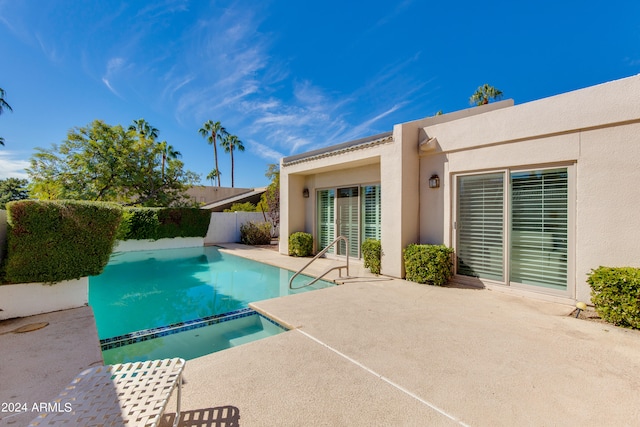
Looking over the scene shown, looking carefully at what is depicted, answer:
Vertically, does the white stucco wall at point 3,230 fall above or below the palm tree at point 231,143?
below

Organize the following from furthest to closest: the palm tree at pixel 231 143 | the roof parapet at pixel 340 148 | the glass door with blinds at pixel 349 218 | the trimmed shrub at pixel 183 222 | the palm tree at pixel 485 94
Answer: the palm tree at pixel 231 143 → the palm tree at pixel 485 94 → the trimmed shrub at pixel 183 222 → the glass door with blinds at pixel 349 218 → the roof parapet at pixel 340 148

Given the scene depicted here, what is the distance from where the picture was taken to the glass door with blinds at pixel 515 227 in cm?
655

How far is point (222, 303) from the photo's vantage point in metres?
7.71

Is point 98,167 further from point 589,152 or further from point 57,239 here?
point 589,152

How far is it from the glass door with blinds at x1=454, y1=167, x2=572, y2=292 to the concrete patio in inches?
53.8

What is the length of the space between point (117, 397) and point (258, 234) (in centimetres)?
1818

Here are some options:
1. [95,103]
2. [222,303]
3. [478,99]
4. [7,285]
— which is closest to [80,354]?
[7,285]

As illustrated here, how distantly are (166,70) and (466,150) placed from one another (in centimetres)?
1336

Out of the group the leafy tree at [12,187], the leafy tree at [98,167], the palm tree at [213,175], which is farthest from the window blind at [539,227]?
the leafy tree at [12,187]

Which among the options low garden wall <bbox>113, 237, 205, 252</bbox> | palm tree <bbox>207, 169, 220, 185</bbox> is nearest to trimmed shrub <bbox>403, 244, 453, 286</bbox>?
low garden wall <bbox>113, 237, 205, 252</bbox>

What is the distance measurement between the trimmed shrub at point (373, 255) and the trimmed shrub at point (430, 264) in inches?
48.0

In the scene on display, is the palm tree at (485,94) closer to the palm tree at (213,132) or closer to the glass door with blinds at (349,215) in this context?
the glass door with blinds at (349,215)

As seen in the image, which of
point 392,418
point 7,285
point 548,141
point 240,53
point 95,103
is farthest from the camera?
point 95,103

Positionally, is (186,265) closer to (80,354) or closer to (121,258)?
(121,258)
